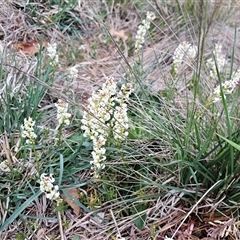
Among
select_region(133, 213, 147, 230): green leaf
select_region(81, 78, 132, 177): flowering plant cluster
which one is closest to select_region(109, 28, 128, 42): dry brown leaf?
select_region(81, 78, 132, 177): flowering plant cluster

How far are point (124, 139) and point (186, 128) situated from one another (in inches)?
9.1

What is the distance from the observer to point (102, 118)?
1.67m

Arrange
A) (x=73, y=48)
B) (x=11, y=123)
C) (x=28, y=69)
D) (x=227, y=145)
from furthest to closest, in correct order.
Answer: (x=73, y=48), (x=28, y=69), (x=11, y=123), (x=227, y=145)

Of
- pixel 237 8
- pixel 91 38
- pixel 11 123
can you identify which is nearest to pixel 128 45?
pixel 91 38

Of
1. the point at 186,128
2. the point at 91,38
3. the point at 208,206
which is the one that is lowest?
the point at 91,38

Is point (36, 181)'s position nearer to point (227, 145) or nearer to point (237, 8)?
point (227, 145)

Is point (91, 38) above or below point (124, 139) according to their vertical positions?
below

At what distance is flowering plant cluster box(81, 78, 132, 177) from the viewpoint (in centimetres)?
164

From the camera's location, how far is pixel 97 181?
5.85 ft

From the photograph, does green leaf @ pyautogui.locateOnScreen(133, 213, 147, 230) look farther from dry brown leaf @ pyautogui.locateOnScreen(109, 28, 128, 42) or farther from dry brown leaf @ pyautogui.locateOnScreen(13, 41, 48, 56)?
dry brown leaf @ pyautogui.locateOnScreen(109, 28, 128, 42)

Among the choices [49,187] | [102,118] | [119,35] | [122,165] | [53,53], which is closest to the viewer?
[49,187]

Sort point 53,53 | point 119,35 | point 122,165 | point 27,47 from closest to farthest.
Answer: point 122,165 → point 53,53 → point 27,47 → point 119,35

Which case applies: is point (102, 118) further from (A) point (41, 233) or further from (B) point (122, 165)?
(A) point (41, 233)

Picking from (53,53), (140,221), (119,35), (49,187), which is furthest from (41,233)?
(119,35)
